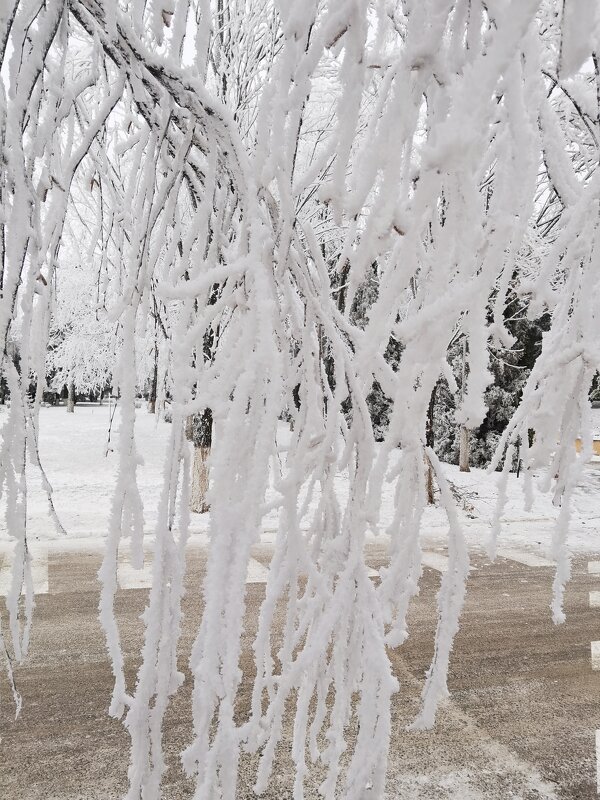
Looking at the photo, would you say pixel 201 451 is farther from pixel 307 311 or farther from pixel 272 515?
pixel 307 311

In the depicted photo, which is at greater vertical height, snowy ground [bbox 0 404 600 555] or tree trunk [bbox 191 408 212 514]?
tree trunk [bbox 191 408 212 514]

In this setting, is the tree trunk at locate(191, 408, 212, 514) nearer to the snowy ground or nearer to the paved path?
the snowy ground

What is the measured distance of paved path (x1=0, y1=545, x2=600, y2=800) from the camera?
112 inches

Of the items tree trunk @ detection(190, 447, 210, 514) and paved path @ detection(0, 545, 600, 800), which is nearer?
paved path @ detection(0, 545, 600, 800)

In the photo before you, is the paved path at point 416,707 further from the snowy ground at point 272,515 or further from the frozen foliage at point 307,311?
the frozen foliage at point 307,311

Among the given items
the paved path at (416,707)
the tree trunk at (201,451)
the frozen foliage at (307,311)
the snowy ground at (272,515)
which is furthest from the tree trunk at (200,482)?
the frozen foliage at (307,311)

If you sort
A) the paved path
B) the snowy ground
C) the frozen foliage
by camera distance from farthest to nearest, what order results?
the snowy ground < the paved path < the frozen foliage

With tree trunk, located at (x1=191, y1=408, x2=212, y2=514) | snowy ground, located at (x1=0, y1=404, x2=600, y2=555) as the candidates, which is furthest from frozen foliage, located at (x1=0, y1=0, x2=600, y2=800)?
tree trunk, located at (x1=191, y1=408, x2=212, y2=514)

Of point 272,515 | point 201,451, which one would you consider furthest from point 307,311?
point 272,515

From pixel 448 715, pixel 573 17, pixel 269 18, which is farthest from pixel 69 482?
pixel 573 17

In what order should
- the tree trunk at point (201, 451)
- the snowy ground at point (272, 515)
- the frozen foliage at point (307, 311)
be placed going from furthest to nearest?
1. the tree trunk at point (201, 451)
2. the snowy ground at point (272, 515)
3. the frozen foliage at point (307, 311)

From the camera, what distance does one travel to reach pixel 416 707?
3.51 meters

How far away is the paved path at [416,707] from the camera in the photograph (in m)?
2.83

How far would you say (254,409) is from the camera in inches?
40.8
